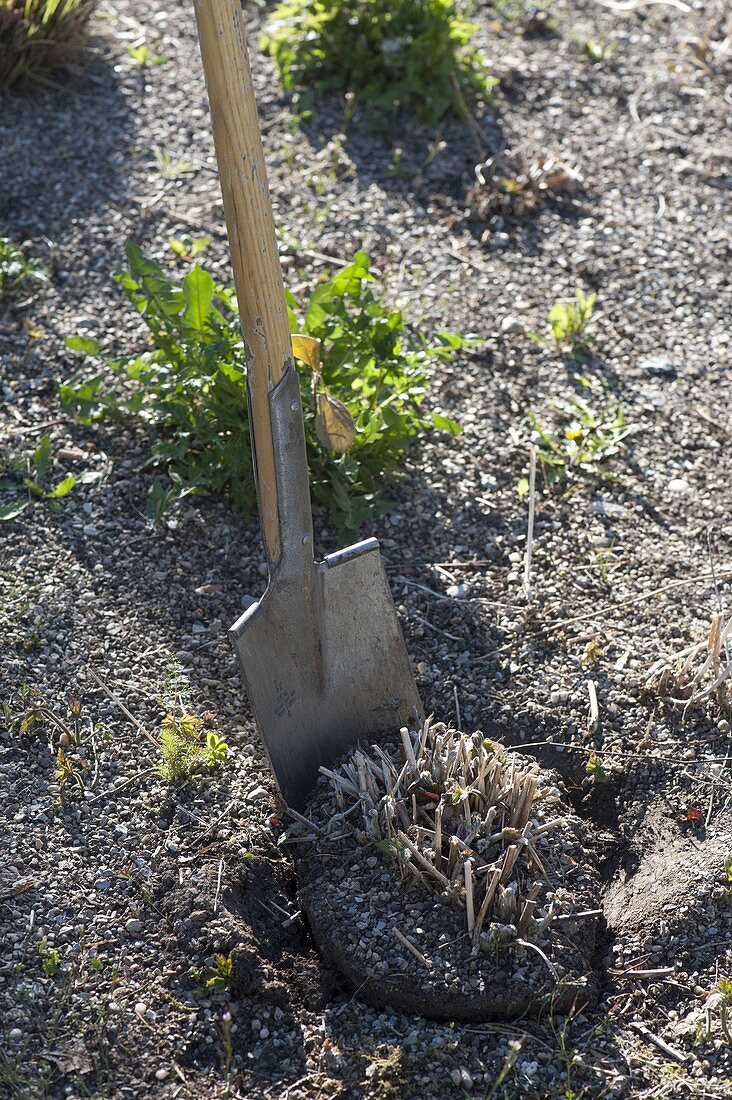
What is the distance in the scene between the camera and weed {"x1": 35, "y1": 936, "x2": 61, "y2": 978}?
88.9 inches

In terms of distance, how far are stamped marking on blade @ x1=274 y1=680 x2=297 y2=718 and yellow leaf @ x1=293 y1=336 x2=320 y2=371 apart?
2.92 ft

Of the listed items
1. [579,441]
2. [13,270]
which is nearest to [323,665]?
[579,441]

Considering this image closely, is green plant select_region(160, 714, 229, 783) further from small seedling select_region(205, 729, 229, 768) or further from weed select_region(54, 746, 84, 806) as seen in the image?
weed select_region(54, 746, 84, 806)

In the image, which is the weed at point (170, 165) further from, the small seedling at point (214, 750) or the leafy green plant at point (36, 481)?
the small seedling at point (214, 750)

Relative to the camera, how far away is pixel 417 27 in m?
4.80

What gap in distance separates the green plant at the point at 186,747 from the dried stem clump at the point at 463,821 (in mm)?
291

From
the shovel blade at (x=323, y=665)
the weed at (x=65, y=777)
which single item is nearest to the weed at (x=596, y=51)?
the shovel blade at (x=323, y=665)

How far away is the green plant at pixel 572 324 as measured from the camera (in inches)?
153

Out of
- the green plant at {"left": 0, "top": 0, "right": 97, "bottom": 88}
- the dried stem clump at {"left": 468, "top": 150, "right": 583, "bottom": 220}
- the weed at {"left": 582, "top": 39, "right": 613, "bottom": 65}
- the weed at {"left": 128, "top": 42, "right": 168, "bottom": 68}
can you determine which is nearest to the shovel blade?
the dried stem clump at {"left": 468, "top": 150, "right": 583, "bottom": 220}

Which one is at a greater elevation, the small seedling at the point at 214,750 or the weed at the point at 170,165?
the weed at the point at 170,165

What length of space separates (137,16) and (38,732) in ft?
13.6

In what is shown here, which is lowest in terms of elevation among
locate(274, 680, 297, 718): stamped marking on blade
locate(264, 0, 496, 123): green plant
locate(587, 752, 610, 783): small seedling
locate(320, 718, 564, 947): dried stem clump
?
locate(587, 752, 610, 783): small seedling

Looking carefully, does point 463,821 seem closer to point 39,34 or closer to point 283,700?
point 283,700

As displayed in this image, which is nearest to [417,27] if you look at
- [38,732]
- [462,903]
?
→ [38,732]
